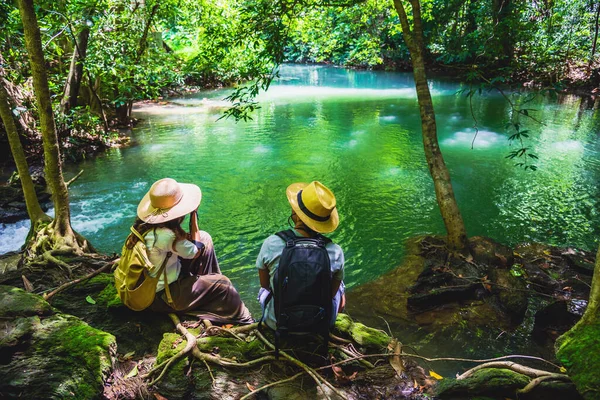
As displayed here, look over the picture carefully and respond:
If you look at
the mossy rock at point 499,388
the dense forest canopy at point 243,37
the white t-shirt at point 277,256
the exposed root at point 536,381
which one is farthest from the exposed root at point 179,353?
the dense forest canopy at point 243,37

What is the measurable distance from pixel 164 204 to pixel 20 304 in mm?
1281

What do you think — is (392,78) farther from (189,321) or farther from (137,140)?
(189,321)

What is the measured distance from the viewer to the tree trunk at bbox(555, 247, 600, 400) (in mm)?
2311

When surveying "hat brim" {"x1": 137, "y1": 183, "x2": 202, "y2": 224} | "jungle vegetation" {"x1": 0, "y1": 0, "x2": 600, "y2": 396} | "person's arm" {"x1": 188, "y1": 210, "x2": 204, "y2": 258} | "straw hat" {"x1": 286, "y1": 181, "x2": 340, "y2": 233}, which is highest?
"jungle vegetation" {"x1": 0, "y1": 0, "x2": 600, "y2": 396}

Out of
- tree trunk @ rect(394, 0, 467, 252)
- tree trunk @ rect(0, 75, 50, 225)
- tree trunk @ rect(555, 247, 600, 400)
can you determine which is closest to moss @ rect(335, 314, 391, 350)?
tree trunk @ rect(555, 247, 600, 400)

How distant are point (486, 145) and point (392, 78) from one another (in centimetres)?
1900

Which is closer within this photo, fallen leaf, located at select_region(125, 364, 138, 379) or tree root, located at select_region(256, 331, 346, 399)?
tree root, located at select_region(256, 331, 346, 399)

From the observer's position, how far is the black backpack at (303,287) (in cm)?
283

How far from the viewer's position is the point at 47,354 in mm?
2727

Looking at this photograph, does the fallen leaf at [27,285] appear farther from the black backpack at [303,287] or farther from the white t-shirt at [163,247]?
the black backpack at [303,287]

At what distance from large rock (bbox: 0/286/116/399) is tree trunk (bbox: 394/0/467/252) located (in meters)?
4.60

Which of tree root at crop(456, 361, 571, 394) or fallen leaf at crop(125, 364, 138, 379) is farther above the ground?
tree root at crop(456, 361, 571, 394)

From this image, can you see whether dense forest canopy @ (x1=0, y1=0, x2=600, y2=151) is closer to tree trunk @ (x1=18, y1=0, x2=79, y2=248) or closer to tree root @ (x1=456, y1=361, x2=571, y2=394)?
tree trunk @ (x1=18, y1=0, x2=79, y2=248)

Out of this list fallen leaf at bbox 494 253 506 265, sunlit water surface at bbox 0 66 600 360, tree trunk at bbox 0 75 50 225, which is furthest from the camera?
sunlit water surface at bbox 0 66 600 360
